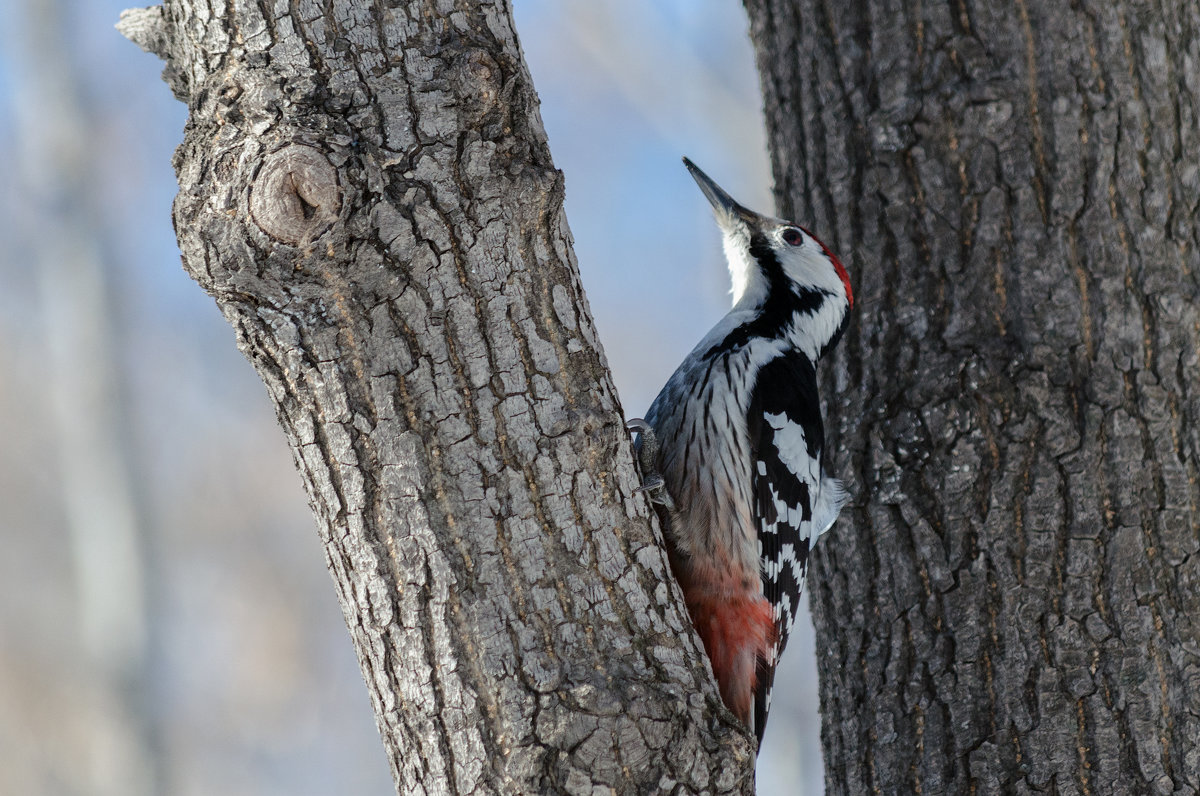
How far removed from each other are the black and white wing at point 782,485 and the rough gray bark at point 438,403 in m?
1.05

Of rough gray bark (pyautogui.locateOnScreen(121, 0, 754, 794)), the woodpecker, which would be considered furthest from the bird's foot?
rough gray bark (pyautogui.locateOnScreen(121, 0, 754, 794))

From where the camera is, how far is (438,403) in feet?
5.28

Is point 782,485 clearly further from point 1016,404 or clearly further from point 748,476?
point 1016,404

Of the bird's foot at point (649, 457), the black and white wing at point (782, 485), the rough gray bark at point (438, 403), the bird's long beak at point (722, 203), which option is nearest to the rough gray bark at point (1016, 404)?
the black and white wing at point (782, 485)

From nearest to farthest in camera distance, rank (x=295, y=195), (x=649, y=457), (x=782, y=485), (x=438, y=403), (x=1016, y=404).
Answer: (x=295, y=195) < (x=438, y=403) < (x=1016, y=404) < (x=649, y=457) < (x=782, y=485)

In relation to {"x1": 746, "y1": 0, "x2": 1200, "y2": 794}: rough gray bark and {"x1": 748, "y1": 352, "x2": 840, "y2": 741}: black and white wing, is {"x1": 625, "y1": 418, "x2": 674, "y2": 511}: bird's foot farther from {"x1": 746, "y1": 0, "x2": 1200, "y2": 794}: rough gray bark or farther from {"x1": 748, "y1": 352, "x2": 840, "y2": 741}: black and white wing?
{"x1": 746, "y1": 0, "x2": 1200, "y2": 794}: rough gray bark

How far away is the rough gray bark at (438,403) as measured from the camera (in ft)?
5.13

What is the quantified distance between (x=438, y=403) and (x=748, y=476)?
1285mm

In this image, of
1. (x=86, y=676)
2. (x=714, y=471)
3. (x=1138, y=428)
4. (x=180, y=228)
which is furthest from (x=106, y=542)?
(x=1138, y=428)

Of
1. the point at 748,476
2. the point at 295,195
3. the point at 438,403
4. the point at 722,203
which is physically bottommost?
the point at 438,403

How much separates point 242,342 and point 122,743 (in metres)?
5.48

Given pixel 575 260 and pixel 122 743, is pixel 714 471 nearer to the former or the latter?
pixel 575 260

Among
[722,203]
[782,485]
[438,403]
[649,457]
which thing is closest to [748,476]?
[782,485]

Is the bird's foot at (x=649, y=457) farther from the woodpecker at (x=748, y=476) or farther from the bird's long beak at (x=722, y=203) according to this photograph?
the bird's long beak at (x=722, y=203)
